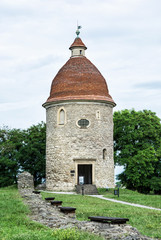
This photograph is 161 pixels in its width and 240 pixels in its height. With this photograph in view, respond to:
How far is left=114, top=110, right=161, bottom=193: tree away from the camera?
3334cm

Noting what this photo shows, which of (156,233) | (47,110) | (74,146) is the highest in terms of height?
(47,110)

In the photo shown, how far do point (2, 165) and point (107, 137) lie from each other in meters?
11.9

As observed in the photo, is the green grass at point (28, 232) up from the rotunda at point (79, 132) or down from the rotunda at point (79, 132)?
down

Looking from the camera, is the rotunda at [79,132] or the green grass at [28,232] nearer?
the green grass at [28,232]

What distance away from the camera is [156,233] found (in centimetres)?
864

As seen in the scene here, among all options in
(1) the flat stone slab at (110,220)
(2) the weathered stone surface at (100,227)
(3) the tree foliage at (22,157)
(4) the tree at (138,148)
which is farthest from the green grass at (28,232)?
(3) the tree foliage at (22,157)

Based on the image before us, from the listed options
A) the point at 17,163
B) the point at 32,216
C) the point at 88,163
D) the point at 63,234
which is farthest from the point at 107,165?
the point at 63,234

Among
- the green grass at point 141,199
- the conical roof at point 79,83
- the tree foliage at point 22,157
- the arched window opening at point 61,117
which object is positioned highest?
the conical roof at point 79,83

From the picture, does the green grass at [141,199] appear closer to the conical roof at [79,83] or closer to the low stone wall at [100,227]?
the conical roof at [79,83]

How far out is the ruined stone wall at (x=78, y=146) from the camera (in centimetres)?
2972

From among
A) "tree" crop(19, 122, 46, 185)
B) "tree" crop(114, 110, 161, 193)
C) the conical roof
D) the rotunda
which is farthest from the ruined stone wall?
"tree" crop(19, 122, 46, 185)

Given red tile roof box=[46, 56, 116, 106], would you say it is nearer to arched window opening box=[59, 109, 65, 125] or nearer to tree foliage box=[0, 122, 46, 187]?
arched window opening box=[59, 109, 65, 125]

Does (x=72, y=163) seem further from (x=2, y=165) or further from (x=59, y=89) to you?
(x=2, y=165)

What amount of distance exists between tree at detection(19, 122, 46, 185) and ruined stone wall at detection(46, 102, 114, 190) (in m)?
5.54
